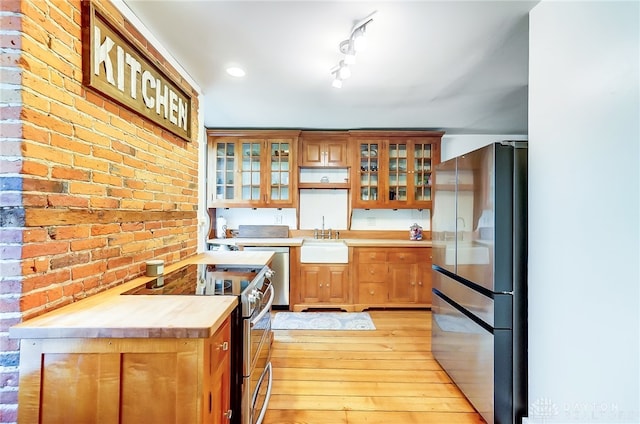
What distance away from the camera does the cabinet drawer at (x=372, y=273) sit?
3646 mm

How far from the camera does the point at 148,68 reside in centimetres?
180

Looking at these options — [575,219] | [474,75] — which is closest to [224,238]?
[474,75]

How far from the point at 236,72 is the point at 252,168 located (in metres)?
1.70

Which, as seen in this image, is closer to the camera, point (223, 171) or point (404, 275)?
point (404, 275)

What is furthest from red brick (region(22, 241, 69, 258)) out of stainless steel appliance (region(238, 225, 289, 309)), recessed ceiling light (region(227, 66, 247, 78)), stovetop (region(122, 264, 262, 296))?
stainless steel appliance (region(238, 225, 289, 309))

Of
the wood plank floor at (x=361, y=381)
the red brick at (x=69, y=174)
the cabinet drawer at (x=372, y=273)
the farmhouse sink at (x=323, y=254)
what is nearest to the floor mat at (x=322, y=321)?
the wood plank floor at (x=361, y=381)

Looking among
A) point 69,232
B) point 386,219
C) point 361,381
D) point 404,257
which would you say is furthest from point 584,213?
point 386,219

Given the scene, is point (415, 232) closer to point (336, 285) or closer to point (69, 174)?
point (336, 285)

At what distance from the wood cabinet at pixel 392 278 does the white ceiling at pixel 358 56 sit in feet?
5.62

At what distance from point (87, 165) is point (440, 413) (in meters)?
2.44

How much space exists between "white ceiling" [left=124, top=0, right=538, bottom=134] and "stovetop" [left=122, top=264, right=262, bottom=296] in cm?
153

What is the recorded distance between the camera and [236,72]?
2367 millimetres

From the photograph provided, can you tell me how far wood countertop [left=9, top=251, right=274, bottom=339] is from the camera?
3.14ft

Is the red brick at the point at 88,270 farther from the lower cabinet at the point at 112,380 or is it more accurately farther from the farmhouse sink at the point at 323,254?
the farmhouse sink at the point at 323,254
